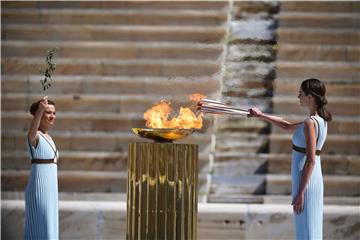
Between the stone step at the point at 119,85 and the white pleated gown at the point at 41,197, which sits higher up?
the stone step at the point at 119,85

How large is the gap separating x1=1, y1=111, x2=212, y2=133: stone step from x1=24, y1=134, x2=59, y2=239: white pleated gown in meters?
3.78

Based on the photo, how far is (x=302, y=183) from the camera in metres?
6.44

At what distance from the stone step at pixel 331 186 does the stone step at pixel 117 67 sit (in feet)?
6.43

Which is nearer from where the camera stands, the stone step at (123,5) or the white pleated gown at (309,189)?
the white pleated gown at (309,189)

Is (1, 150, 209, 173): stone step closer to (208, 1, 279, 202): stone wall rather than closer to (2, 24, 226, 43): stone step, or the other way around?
(208, 1, 279, 202): stone wall

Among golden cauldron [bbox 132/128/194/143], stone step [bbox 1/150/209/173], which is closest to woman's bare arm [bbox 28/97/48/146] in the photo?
golden cauldron [bbox 132/128/194/143]

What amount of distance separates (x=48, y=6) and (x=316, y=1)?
3493mm

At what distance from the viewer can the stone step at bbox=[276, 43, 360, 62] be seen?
37.3ft

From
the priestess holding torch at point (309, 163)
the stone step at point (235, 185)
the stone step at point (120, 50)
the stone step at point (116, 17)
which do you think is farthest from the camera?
the stone step at point (116, 17)

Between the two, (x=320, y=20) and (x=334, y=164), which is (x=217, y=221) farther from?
(x=320, y=20)

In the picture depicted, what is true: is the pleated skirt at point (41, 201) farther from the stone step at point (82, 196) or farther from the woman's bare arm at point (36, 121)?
the stone step at point (82, 196)

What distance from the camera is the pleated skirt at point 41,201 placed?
671 cm

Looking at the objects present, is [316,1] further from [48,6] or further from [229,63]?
[48,6]

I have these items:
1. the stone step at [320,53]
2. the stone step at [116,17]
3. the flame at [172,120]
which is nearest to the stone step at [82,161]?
the stone step at [320,53]
